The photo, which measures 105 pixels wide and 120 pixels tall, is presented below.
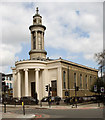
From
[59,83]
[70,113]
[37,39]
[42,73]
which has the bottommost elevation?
[70,113]

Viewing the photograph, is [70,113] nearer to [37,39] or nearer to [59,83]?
[59,83]

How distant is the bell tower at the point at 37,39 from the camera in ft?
194

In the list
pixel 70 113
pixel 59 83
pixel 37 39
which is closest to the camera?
pixel 70 113

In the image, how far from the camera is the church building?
5178 cm

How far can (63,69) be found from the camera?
2067 inches

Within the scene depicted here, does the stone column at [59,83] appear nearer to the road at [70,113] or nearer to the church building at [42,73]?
the church building at [42,73]

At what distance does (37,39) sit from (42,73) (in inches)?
409

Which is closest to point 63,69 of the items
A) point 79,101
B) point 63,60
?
point 63,60

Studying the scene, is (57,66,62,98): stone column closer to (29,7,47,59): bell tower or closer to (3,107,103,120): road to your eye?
(29,7,47,59): bell tower

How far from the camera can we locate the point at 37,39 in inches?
2325

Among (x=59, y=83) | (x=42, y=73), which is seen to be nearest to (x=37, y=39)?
(x=42, y=73)

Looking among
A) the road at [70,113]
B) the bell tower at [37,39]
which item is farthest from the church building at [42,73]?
the road at [70,113]

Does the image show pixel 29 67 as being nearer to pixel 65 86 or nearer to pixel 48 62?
pixel 48 62

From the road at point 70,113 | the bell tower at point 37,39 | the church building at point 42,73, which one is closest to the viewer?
the road at point 70,113
